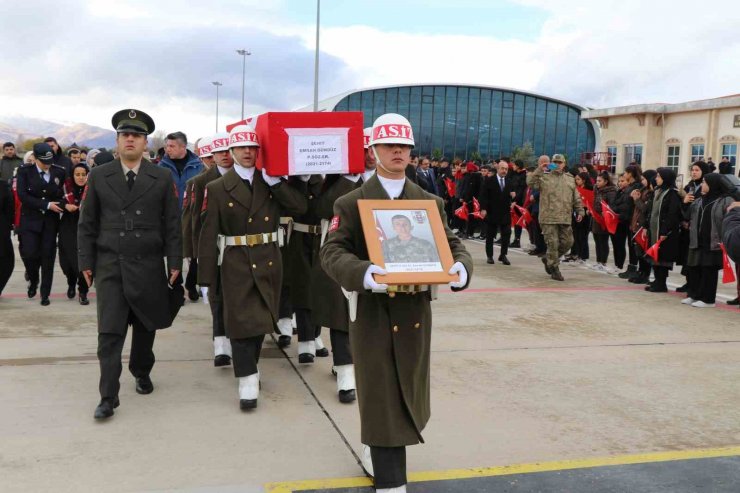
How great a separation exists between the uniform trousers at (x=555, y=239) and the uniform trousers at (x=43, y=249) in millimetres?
7013

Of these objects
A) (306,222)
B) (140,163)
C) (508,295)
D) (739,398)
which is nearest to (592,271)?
(508,295)

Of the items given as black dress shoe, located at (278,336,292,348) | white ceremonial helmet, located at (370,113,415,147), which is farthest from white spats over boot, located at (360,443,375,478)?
black dress shoe, located at (278,336,292,348)

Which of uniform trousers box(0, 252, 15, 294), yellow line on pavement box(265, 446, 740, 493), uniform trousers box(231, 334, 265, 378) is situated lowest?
yellow line on pavement box(265, 446, 740, 493)

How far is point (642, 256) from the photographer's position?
421 inches

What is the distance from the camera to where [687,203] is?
390 inches

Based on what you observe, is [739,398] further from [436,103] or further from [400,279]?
[436,103]

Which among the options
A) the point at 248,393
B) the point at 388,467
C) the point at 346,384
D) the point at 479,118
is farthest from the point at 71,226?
the point at 479,118

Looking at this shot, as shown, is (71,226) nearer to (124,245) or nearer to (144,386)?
(144,386)

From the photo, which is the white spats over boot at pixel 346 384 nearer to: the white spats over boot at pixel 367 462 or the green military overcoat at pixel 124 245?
the white spats over boot at pixel 367 462

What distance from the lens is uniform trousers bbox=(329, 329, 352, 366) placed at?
508 centimetres

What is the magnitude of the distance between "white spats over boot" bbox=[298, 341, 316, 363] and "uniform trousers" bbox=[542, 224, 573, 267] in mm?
5976

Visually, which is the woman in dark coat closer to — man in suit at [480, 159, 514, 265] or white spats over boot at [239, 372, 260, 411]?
white spats over boot at [239, 372, 260, 411]

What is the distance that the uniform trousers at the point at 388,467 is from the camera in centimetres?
340

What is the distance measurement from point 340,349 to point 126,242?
1.67 m
